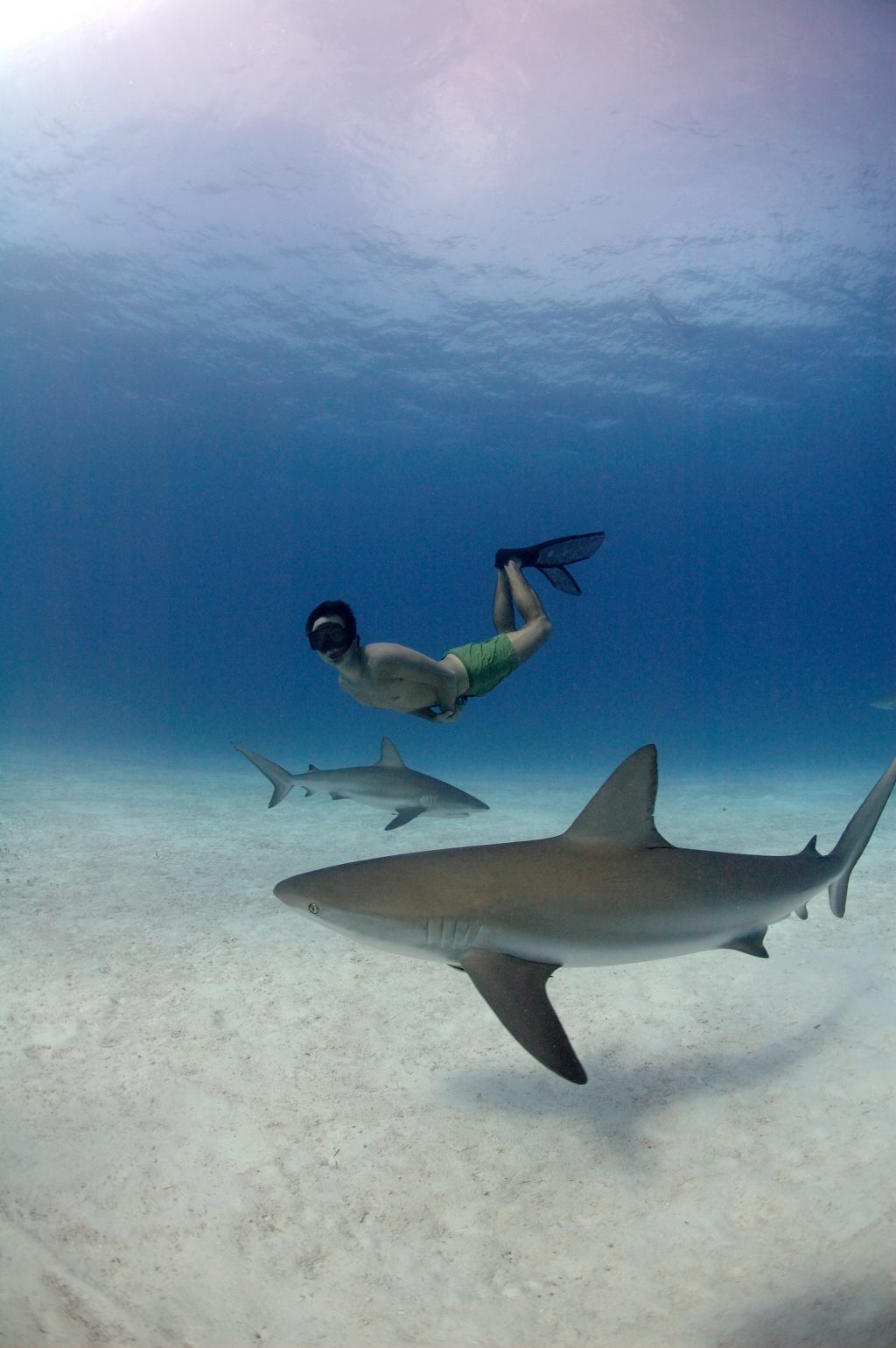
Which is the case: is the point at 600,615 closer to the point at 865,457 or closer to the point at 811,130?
the point at 865,457

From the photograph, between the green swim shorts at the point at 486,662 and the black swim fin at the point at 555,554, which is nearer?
the green swim shorts at the point at 486,662

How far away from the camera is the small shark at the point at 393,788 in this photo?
850 cm

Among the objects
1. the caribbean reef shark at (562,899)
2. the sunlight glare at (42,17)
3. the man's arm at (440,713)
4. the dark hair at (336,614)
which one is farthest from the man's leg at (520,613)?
the sunlight glare at (42,17)

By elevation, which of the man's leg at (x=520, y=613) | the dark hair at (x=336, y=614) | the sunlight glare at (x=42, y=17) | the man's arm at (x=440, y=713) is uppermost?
the sunlight glare at (x=42, y=17)

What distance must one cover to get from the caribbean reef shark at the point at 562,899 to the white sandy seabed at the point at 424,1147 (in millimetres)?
730

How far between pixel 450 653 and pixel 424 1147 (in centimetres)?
396

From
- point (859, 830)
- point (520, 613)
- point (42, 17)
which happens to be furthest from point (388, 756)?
point (42, 17)

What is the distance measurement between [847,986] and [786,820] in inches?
257

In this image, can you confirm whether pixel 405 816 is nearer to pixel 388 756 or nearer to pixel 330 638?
pixel 388 756

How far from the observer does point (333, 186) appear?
24.1 m

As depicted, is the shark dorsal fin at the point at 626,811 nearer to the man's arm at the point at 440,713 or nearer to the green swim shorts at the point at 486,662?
the man's arm at the point at 440,713

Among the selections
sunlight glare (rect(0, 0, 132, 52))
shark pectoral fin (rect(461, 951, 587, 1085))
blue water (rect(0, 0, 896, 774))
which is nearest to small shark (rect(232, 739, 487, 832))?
shark pectoral fin (rect(461, 951, 587, 1085))

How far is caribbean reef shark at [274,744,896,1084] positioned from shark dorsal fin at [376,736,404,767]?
5.55 metres

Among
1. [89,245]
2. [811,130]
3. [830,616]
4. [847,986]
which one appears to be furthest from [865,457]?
[830,616]
